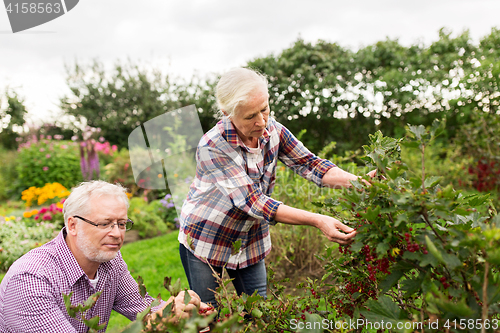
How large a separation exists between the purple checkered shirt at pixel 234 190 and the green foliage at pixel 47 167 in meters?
7.74

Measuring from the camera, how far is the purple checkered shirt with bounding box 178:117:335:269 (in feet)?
5.59

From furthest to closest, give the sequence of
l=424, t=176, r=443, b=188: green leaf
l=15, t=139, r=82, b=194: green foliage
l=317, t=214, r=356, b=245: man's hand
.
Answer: l=15, t=139, r=82, b=194: green foliage → l=317, t=214, r=356, b=245: man's hand → l=424, t=176, r=443, b=188: green leaf

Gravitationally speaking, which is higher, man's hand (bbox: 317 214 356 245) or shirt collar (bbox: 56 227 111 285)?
man's hand (bbox: 317 214 356 245)

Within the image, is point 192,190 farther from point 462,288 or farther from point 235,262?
point 462,288

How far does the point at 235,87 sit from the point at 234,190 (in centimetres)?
50

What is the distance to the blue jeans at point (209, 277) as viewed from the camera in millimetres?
1932

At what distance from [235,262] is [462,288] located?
1251 millimetres

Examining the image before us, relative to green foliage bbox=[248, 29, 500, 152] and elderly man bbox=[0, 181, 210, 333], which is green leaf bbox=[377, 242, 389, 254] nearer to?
elderly man bbox=[0, 181, 210, 333]

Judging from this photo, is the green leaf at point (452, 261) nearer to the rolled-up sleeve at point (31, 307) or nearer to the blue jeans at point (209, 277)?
the blue jeans at point (209, 277)

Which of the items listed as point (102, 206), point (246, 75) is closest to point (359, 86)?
point (246, 75)

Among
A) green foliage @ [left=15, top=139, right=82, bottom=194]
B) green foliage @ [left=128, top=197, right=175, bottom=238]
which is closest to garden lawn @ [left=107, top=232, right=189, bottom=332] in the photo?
green foliage @ [left=128, top=197, right=175, bottom=238]

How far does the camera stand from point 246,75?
1741 millimetres

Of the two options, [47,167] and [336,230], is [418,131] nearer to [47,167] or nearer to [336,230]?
[336,230]

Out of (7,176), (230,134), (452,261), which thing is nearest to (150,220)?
(230,134)
